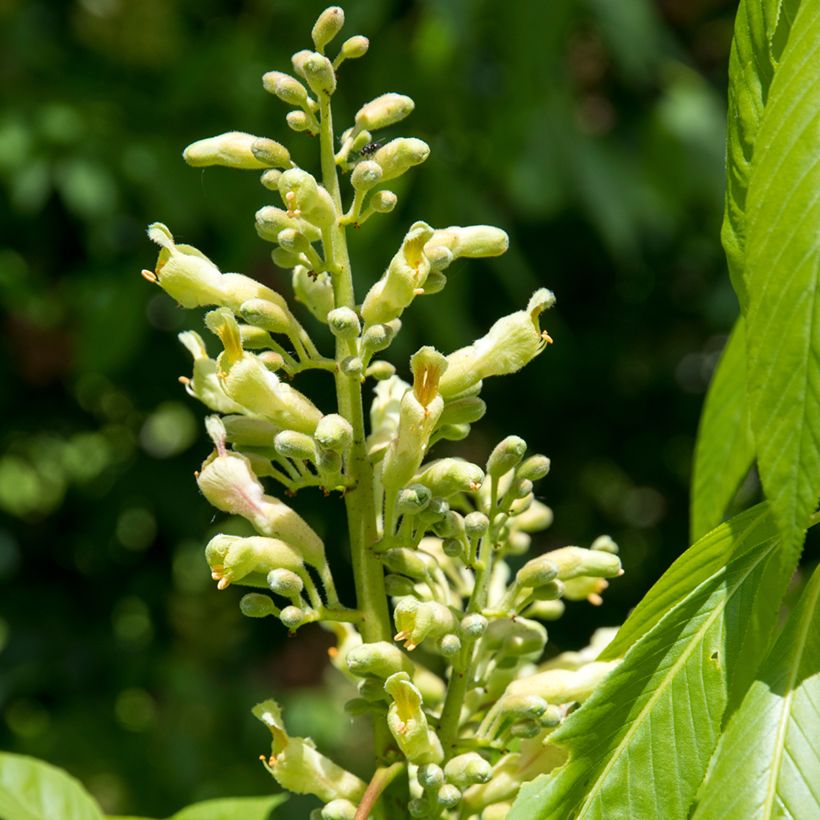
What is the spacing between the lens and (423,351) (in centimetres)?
132

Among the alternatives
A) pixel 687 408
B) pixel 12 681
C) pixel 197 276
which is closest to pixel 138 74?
pixel 12 681

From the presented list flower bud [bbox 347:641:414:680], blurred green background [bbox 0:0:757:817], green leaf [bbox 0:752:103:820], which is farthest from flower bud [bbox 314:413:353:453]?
blurred green background [bbox 0:0:757:817]

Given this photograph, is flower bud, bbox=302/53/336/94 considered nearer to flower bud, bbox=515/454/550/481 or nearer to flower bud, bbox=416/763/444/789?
flower bud, bbox=515/454/550/481

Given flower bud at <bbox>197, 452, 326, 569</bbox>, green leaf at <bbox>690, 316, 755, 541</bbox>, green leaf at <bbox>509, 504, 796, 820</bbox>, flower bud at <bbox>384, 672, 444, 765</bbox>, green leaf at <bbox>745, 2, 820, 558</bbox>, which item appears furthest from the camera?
green leaf at <bbox>690, 316, 755, 541</bbox>

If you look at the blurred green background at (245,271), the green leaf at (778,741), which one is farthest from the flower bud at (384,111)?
the blurred green background at (245,271)

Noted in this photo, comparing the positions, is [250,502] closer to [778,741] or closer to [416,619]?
[416,619]

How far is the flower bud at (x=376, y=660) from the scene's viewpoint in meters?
1.29

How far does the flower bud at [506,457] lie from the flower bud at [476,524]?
2.2 inches

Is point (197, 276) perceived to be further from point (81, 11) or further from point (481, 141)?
point (81, 11)

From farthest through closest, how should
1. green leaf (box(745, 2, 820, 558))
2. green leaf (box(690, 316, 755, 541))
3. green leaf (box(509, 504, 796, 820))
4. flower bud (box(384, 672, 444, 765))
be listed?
1. green leaf (box(690, 316, 755, 541))
2. flower bud (box(384, 672, 444, 765))
3. green leaf (box(509, 504, 796, 820))
4. green leaf (box(745, 2, 820, 558))

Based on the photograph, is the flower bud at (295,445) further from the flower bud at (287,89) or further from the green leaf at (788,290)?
the green leaf at (788,290)

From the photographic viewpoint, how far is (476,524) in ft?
4.47

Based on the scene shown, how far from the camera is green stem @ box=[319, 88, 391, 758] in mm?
1369

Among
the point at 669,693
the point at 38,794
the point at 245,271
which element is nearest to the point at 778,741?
the point at 669,693
